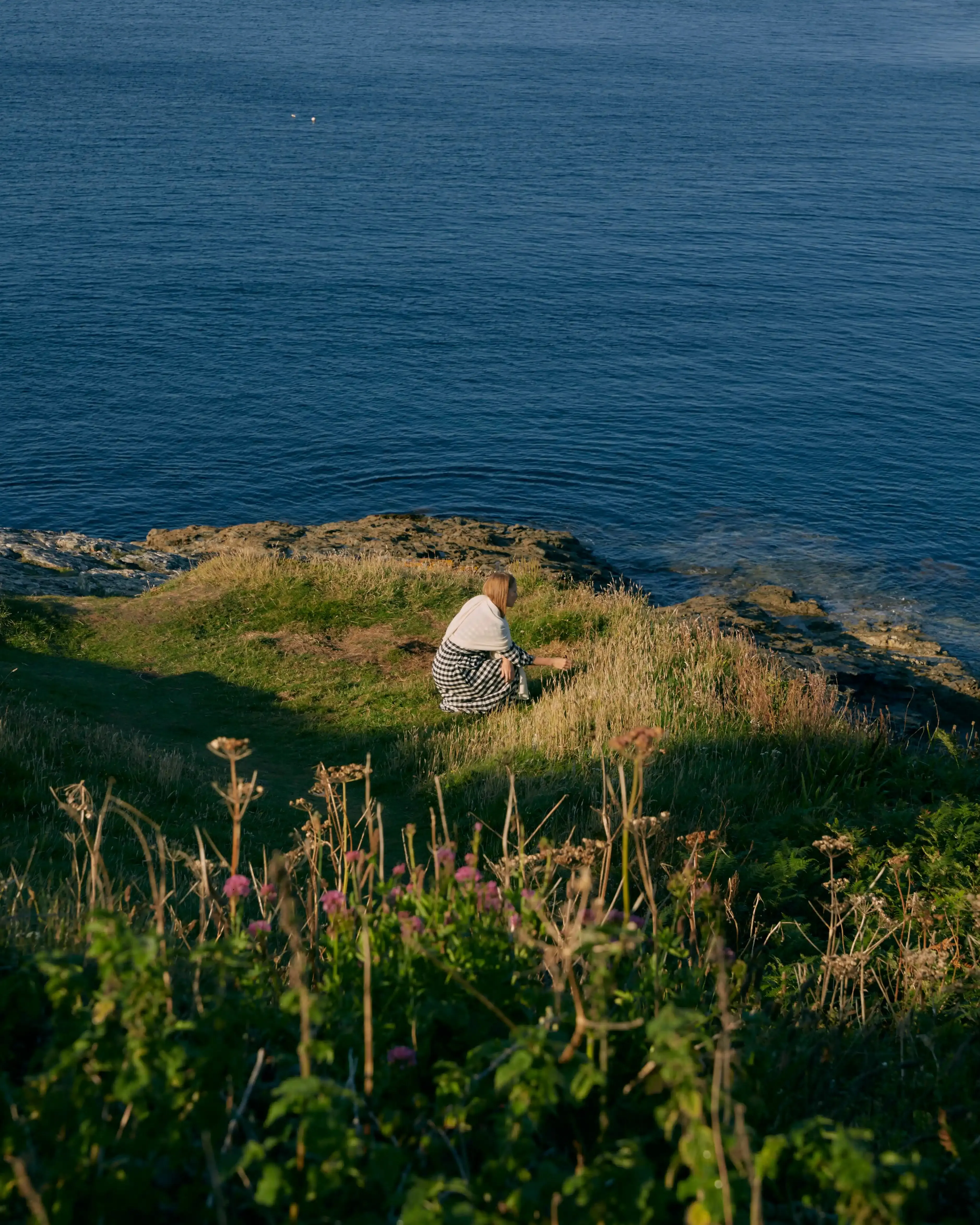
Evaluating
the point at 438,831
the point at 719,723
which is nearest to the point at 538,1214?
the point at 438,831

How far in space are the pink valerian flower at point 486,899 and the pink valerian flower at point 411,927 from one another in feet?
0.83

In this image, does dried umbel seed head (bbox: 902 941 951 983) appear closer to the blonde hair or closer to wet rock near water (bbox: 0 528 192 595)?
the blonde hair

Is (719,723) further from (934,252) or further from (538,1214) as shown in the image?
(934,252)

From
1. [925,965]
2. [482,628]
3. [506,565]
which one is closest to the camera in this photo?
[925,965]

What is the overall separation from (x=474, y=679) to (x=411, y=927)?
29.9ft

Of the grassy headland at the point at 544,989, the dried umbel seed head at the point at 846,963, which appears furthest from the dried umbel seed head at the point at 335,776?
the dried umbel seed head at the point at 846,963

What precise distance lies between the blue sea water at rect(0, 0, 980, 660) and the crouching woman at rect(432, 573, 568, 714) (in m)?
15.1

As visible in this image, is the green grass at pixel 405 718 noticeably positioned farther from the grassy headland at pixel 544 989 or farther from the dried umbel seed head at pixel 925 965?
the dried umbel seed head at pixel 925 965

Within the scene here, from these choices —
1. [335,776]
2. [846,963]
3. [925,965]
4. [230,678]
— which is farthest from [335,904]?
[230,678]

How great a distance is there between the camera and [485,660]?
13047mm

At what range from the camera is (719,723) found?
1149 cm

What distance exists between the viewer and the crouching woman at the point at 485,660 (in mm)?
12570

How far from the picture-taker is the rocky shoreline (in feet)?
70.8

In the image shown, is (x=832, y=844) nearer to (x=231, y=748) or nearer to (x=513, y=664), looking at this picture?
(x=231, y=748)
